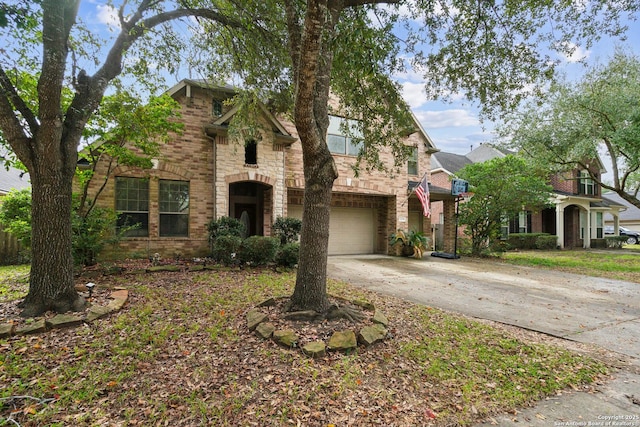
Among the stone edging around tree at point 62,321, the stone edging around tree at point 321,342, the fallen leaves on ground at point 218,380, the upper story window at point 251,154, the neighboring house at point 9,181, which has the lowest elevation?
the fallen leaves on ground at point 218,380

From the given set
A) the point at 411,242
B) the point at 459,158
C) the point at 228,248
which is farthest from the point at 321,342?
the point at 459,158

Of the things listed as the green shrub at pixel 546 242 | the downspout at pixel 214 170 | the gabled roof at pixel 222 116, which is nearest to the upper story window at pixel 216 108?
the gabled roof at pixel 222 116

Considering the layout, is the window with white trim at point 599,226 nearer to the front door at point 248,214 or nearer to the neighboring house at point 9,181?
the front door at point 248,214

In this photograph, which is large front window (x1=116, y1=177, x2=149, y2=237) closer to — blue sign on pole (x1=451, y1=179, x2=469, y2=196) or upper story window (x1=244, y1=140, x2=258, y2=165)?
upper story window (x1=244, y1=140, x2=258, y2=165)

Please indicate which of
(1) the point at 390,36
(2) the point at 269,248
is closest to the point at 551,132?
(1) the point at 390,36

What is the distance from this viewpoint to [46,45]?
4379 millimetres

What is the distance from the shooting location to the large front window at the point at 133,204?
967 cm

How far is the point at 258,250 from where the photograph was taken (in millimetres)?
8359

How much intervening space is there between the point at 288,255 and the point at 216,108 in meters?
5.97

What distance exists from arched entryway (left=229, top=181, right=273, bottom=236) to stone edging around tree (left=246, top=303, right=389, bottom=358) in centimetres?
796

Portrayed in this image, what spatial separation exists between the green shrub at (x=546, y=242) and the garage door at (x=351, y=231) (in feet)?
39.1

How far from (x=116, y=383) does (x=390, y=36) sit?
6.35 m

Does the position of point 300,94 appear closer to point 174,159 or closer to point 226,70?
point 226,70

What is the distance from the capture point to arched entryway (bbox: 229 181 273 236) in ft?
39.5
